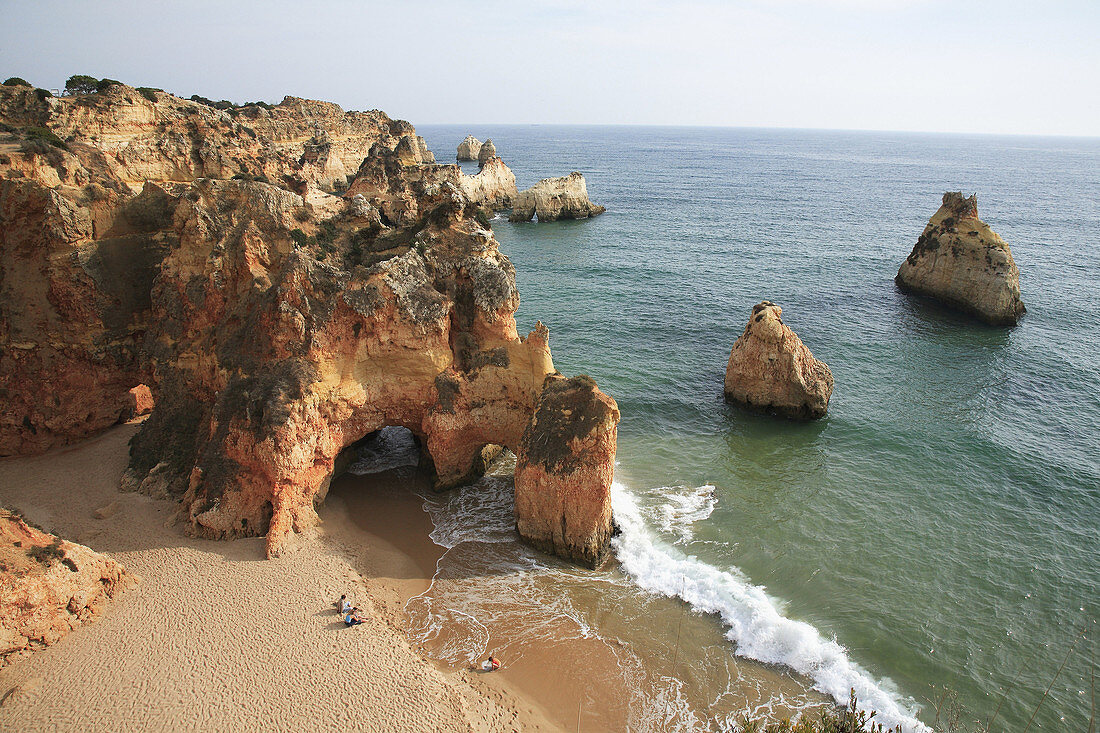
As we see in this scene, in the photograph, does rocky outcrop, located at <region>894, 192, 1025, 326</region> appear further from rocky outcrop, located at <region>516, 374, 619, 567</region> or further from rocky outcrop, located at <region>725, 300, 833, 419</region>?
rocky outcrop, located at <region>516, 374, 619, 567</region>

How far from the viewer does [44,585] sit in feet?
47.4

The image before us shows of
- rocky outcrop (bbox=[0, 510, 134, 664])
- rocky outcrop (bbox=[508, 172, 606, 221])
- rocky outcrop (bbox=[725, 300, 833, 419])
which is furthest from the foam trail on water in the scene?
rocky outcrop (bbox=[508, 172, 606, 221])

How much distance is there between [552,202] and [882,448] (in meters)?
58.3

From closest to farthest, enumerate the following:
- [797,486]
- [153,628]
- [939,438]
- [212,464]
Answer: [153,628] → [212,464] → [797,486] → [939,438]

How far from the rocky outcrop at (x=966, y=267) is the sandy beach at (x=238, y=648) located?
41394 mm

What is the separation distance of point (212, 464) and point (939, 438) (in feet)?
98.5

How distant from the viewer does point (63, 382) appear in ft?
70.9

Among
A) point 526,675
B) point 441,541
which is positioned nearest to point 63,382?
point 441,541

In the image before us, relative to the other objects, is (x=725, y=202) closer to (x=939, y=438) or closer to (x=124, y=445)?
(x=939, y=438)

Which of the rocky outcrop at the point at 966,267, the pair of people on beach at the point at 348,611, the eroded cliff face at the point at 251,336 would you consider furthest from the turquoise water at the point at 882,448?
the pair of people on beach at the point at 348,611

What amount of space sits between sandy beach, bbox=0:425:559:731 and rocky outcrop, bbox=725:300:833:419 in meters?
17.8

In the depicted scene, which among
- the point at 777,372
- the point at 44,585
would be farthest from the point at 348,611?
the point at 777,372

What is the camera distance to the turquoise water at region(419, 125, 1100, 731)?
17141mm

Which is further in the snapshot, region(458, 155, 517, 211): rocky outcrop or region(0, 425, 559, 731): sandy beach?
region(458, 155, 517, 211): rocky outcrop
